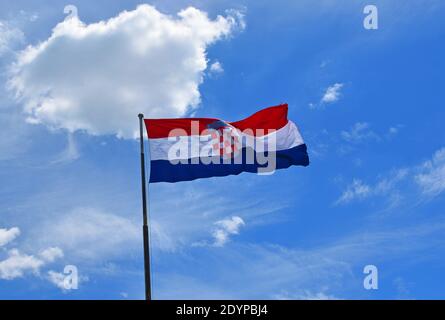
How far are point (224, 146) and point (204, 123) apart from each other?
1383 mm

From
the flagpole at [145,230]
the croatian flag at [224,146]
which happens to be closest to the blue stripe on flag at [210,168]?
the croatian flag at [224,146]

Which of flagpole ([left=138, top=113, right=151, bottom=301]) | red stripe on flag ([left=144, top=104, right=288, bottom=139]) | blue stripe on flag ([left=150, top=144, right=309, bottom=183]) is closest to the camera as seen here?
flagpole ([left=138, top=113, right=151, bottom=301])

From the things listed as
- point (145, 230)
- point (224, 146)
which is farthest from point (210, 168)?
point (145, 230)

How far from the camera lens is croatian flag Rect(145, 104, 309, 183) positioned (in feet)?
90.5

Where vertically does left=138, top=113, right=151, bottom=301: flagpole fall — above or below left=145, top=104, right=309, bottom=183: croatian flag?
below

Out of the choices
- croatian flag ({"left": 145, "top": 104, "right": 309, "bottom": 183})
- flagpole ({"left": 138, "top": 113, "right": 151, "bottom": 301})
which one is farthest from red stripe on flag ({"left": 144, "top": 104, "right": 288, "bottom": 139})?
flagpole ({"left": 138, "top": 113, "right": 151, "bottom": 301})

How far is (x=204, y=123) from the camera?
29516mm

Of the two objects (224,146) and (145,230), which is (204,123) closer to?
(224,146)

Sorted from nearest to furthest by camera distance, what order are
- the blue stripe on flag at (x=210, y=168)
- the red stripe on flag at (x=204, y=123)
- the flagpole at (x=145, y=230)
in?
the flagpole at (x=145, y=230), the blue stripe on flag at (x=210, y=168), the red stripe on flag at (x=204, y=123)

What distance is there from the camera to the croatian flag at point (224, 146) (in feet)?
90.5

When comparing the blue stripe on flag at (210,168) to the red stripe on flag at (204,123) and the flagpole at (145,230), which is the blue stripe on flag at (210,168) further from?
the flagpole at (145,230)

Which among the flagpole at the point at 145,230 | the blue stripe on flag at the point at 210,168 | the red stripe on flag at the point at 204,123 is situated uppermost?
the red stripe on flag at the point at 204,123

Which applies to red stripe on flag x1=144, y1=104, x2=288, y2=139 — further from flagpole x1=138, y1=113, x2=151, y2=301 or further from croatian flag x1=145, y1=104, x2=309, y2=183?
flagpole x1=138, y1=113, x2=151, y2=301
